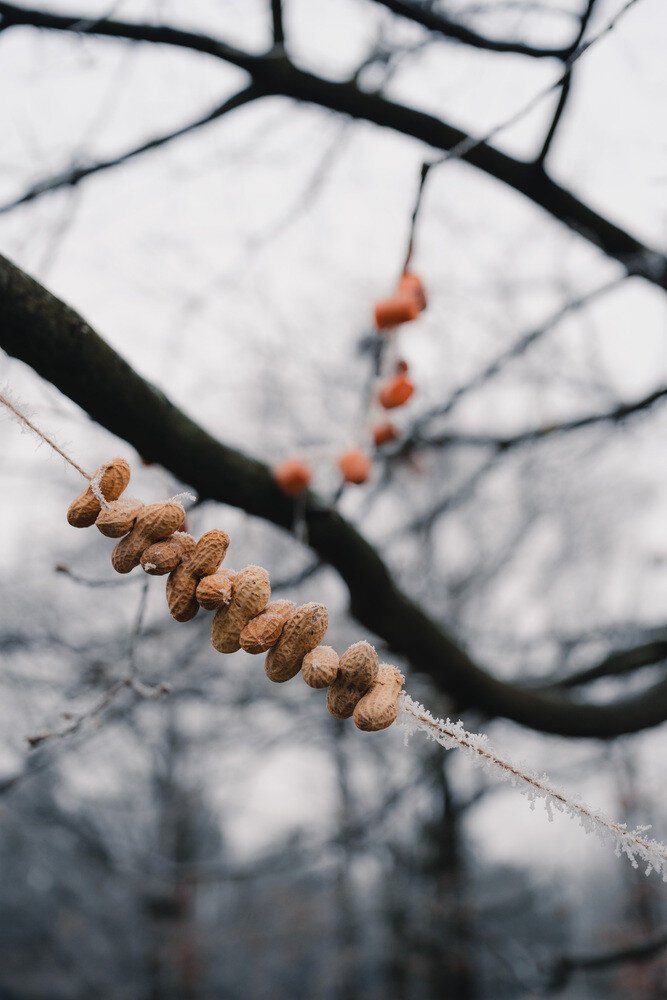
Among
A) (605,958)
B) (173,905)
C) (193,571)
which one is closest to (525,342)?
(193,571)

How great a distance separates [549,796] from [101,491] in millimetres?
552

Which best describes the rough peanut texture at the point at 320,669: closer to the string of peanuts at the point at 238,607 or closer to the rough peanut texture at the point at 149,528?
the string of peanuts at the point at 238,607

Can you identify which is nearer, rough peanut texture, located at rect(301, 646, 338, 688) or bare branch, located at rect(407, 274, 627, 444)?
rough peanut texture, located at rect(301, 646, 338, 688)

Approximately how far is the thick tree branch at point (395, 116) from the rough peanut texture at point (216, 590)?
59.2 inches

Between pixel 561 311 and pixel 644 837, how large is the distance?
2.02m

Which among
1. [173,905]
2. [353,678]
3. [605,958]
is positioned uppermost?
[353,678]

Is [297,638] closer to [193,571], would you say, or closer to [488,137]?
[193,571]

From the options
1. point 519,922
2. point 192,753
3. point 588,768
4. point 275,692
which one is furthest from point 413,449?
point 519,922

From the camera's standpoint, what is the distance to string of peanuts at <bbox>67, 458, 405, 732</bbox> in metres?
0.70

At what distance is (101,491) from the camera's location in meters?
0.80

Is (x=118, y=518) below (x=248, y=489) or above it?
below

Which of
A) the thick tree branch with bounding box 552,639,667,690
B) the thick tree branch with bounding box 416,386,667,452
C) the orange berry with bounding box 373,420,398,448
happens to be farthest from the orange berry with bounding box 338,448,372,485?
the thick tree branch with bounding box 552,639,667,690

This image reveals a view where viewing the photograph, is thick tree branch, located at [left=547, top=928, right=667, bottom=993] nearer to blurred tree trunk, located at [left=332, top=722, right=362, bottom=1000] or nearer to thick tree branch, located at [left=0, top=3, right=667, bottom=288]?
thick tree branch, located at [left=0, top=3, right=667, bottom=288]

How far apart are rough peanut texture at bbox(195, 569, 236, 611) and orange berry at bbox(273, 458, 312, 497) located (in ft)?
2.77
